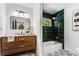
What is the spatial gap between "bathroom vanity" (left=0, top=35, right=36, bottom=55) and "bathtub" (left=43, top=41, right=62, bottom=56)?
6.1 inches

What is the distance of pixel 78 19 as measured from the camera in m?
1.38

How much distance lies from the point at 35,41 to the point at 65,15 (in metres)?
0.56

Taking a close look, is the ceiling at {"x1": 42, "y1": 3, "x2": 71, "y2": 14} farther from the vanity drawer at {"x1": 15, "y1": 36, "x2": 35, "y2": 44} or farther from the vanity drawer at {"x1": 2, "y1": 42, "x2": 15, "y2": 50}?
the vanity drawer at {"x1": 2, "y1": 42, "x2": 15, "y2": 50}

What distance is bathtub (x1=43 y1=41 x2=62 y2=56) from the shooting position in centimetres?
141

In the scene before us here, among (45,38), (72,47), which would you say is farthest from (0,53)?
(72,47)

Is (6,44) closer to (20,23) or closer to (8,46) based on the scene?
(8,46)

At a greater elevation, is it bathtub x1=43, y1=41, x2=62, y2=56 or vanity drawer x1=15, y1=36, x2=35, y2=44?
vanity drawer x1=15, y1=36, x2=35, y2=44

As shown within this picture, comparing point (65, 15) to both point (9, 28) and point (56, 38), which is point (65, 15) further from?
point (9, 28)

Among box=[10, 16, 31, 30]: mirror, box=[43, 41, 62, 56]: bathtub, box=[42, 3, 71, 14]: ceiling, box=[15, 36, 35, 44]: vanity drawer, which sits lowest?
box=[43, 41, 62, 56]: bathtub

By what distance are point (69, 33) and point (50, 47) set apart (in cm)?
33

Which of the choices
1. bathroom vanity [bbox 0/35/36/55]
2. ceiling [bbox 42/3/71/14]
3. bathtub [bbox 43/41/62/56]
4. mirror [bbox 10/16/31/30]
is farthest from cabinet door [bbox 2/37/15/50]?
ceiling [bbox 42/3/71/14]

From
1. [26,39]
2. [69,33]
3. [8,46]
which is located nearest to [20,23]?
[26,39]

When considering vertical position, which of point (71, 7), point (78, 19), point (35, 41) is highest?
point (71, 7)

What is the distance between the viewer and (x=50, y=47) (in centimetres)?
142
